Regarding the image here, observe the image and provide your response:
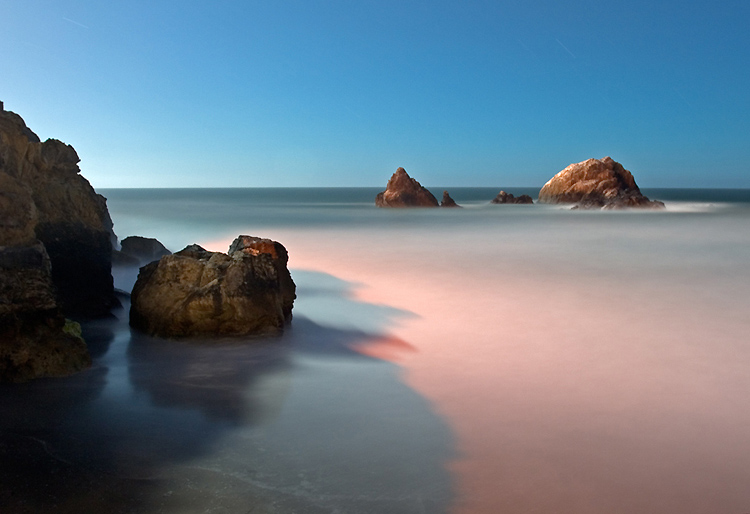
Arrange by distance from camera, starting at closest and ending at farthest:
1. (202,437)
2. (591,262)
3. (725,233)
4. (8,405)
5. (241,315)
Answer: (202,437) < (8,405) < (241,315) < (591,262) < (725,233)

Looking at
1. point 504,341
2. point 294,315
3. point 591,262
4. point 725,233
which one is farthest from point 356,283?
point 725,233

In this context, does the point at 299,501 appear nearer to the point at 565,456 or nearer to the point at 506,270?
the point at 565,456

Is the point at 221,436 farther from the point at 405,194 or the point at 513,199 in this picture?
the point at 513,199

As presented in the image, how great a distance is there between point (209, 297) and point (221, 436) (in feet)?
7.55

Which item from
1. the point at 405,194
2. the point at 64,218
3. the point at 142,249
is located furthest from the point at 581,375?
the point at 405,194

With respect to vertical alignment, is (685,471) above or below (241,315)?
below

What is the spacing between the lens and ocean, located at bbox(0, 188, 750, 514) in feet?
9.34

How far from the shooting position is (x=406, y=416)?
386 cm

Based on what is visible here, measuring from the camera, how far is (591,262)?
12.7 m

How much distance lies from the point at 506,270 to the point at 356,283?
3.57 metres

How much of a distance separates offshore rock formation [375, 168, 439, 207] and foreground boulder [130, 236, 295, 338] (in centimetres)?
4034

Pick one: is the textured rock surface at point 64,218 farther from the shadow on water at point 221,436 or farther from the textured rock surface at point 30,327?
the shadow on water at point 221,436

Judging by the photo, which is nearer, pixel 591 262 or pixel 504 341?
pixel 504 341

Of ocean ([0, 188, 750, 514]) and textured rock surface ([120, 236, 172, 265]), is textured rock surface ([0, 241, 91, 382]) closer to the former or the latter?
ocean ([0, 188, 750, 514])
